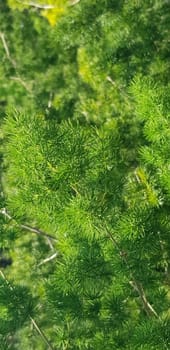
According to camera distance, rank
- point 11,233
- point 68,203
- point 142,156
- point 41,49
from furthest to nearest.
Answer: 1. point 41,49
2. point 11,233
3. point 142,156
4. point 68,203

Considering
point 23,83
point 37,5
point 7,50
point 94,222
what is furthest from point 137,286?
point 7,50

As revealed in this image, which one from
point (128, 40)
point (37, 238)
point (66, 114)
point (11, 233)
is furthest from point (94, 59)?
point (11, 233)

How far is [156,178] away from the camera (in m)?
3.95

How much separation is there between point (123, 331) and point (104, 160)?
1.29 meters

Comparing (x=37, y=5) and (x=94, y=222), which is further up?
(x=94, y=222)

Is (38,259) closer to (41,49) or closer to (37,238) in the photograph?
(37,238)

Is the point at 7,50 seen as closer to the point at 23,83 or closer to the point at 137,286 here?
the point at 23,83

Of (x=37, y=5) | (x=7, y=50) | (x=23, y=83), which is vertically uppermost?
(x=37, y=5)

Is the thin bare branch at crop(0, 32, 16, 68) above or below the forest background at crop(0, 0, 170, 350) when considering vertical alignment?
below

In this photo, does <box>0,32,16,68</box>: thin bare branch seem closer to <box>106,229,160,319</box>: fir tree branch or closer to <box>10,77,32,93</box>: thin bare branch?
<box>10,77,32,93</box>: thin bare branch

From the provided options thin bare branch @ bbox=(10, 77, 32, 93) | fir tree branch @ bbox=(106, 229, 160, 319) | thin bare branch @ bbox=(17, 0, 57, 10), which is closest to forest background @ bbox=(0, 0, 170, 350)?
fir tree branch @ bbox=(106, 229, 160, 319)

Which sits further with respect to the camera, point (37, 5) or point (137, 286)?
point (37, 5)

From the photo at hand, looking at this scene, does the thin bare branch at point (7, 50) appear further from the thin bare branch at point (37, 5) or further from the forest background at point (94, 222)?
the forest background at point (94, 222)

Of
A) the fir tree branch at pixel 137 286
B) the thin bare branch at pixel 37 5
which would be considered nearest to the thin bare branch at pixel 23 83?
the thin bare branch at pixel 37 5
